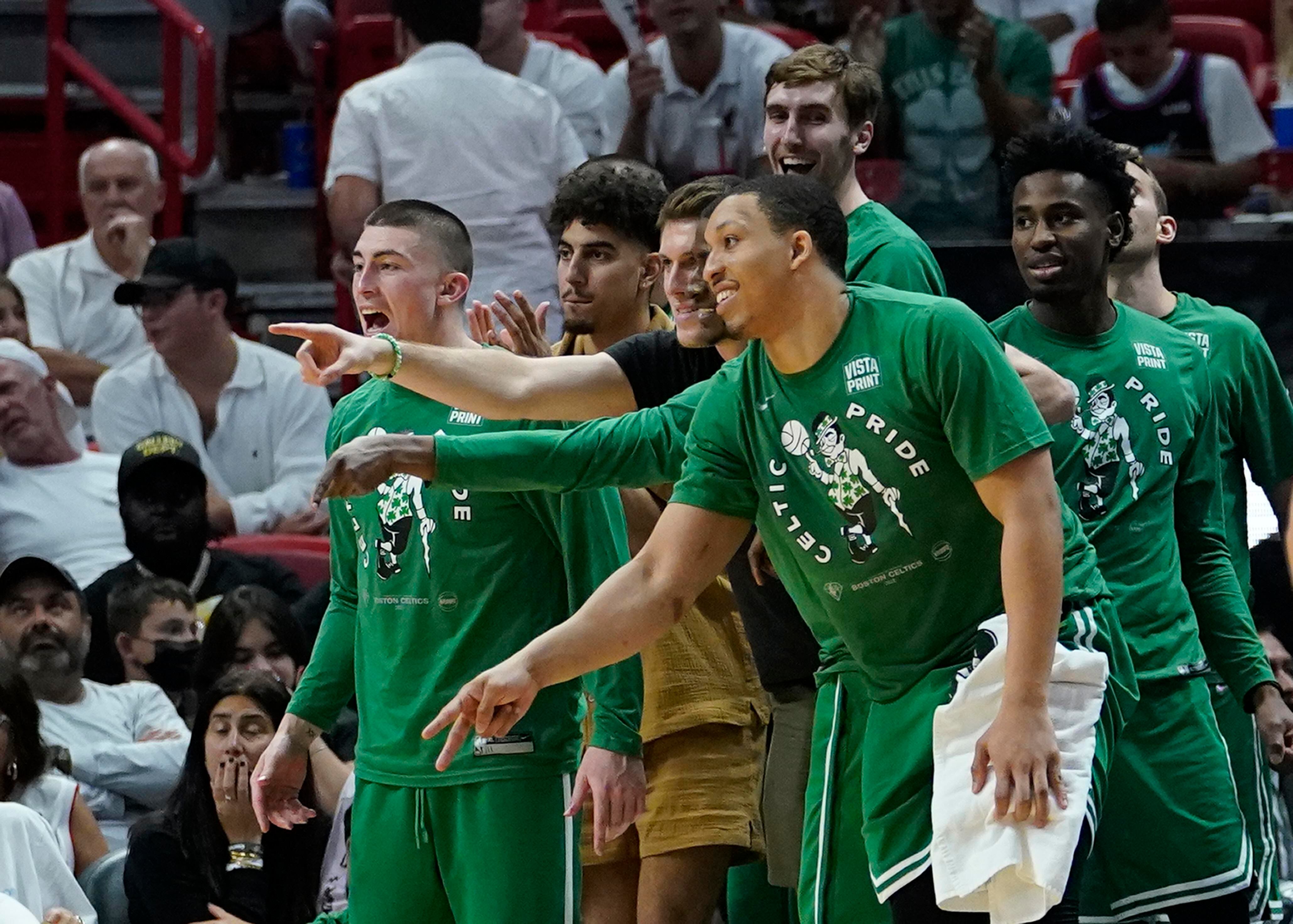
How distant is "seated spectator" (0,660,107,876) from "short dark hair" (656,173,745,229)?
2382 mm

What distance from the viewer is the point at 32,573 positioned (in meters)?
6.40

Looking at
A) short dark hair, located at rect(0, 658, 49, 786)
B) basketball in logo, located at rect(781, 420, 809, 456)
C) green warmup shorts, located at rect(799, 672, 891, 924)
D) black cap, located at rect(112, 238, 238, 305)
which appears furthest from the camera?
black cap, located at rect(112, 238, 238, 305)

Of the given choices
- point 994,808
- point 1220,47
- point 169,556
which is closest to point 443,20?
point 169,556

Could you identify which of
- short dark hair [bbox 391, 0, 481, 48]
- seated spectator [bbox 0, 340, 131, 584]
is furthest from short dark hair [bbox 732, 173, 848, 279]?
seated spectator [bbox 0, 340, 131, 584]

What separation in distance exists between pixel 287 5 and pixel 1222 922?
7.38 metres

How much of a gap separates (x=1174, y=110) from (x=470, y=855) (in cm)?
489

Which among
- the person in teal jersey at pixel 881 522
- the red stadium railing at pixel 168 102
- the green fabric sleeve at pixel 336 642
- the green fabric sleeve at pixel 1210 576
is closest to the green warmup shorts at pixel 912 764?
the person in teal jersey at pixel 881 522

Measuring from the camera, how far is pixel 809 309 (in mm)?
3457

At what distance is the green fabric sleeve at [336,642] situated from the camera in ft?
14.3

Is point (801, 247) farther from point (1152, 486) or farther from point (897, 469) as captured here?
point (1152, 486)

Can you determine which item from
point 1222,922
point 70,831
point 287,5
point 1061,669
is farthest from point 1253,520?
point 287,5

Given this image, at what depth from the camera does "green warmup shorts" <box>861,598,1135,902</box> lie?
336 cm

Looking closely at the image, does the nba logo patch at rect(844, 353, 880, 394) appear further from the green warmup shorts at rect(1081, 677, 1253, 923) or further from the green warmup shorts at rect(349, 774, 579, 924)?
the green warmup shorts at rect(1081, 677, 1253, 923)

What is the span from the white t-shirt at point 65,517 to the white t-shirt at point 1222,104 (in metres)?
3.82
